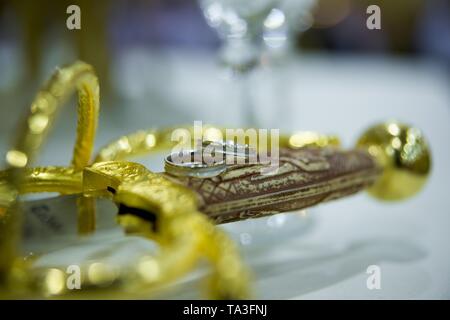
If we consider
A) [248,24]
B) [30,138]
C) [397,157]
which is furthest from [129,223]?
[248,24]

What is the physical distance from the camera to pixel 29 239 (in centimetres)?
41

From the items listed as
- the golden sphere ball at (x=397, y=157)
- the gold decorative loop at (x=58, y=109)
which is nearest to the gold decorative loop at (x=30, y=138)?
the gold decorative loop at (x=58, y=109)

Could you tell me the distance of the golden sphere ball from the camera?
0.53 metres

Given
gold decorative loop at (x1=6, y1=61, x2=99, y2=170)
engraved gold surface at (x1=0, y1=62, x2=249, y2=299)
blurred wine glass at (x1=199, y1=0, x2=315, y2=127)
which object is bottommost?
engraved gold surface at (x1=0, y1=62, x2=249, y2=299)

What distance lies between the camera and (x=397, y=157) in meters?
0.53

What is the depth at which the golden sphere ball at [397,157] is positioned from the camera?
1.74 feet

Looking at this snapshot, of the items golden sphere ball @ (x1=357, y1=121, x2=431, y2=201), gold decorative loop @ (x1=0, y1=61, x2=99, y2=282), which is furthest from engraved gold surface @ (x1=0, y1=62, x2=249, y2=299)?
golden sphere ball @ (x1=357, y1=121, x2=431, y2=201)

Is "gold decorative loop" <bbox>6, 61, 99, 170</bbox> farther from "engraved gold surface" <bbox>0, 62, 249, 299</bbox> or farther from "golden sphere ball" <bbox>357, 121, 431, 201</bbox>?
"golden sphere ball" <bbox>357, 121, 431, 201</bbox>

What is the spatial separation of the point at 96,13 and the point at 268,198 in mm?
726

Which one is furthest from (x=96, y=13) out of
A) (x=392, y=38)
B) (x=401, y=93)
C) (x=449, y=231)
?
(x=392, y=38)

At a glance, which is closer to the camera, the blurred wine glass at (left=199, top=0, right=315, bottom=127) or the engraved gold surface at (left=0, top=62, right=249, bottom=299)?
the engraved gold surface at (left=0, top=62, right=249, bottom=299)

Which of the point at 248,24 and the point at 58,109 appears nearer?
the point at 58,109

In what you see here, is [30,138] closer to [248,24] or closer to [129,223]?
[129,223]

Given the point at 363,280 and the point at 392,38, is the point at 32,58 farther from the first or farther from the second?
the point at 392,38
